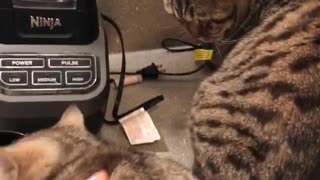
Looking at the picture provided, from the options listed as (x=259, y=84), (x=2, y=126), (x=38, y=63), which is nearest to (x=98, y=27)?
(x=38, y=63)

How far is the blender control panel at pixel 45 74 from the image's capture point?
1443mm

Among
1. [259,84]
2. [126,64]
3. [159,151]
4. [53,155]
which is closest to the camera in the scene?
[53,155]

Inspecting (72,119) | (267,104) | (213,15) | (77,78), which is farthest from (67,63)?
(267,104)

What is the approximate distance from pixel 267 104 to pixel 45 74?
0.43 metres

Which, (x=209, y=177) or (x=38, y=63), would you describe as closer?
(x=209, y=177)

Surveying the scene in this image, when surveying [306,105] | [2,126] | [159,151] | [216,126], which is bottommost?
[159,151]

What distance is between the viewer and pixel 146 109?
1764 mm

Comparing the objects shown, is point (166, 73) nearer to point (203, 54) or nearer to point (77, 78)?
point (203, 54)

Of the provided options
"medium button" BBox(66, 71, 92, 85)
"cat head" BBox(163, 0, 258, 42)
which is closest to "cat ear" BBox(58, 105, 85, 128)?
"medium button" BBox(66, 71, 92, 85)

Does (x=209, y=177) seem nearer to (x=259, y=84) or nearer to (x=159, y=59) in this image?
(x=259, y=84)

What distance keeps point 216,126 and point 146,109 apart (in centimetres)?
42

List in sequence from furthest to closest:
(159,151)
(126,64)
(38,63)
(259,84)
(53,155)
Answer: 1. (126,64)
2. (159,151)
3. (38,63)
4. (259,84)
5. (53,155)

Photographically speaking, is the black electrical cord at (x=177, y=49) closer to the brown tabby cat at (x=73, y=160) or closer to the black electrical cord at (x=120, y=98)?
the black electrical cord at (x=120, y=98)

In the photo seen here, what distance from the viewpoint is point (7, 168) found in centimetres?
115
